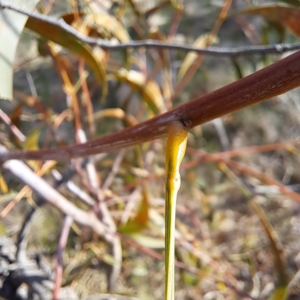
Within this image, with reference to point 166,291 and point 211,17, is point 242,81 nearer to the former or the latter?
point 166,291

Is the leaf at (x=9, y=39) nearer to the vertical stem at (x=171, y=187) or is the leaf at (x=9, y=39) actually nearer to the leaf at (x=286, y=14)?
the vertical stem at (x=171, y=187)

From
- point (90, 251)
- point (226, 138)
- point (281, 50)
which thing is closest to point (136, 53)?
point (226, 138)

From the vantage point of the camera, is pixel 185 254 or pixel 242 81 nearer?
pixel 242 81

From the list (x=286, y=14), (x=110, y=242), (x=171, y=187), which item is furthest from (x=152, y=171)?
(x=171, y=187)

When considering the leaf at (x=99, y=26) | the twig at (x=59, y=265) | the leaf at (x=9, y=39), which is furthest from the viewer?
the leaf at (x=99, y=26)

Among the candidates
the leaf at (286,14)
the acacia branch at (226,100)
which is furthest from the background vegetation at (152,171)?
the acacia branch at (226,100)

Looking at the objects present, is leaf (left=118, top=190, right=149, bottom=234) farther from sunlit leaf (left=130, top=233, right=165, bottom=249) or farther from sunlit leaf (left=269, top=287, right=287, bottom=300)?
sunlit leaf (left=269, top=287, right=287, bottom=300)

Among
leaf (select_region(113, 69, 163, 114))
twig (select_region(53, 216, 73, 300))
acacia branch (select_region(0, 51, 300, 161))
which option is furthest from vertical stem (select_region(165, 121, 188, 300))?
leaf (select_region(113, 69, 163, 114))
